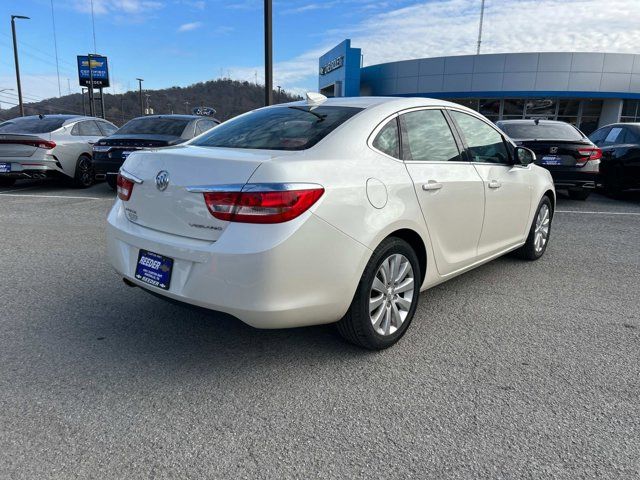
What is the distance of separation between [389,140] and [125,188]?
1.71 meters

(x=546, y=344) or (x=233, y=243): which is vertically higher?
(x=233, y=243)

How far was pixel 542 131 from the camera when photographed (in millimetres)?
8898

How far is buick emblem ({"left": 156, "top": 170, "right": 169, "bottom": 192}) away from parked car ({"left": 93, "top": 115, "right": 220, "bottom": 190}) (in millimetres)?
6130

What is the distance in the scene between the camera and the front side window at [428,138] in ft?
10.7

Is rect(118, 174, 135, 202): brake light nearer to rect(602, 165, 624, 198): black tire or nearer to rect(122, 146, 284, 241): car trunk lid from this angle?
rect(122, 146, 284, 241): car trunk lid

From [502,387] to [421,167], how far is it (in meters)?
1.43

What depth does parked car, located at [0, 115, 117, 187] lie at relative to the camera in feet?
30.2

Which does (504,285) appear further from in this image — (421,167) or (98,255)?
(98,255)

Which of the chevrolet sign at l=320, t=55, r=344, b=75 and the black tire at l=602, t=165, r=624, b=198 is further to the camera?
the chevrolet sign at l=320, t=55, r=344, b=75

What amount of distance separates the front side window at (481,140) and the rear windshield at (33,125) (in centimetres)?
880

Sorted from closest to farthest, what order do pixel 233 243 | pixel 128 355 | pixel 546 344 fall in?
pixel 233 243, pixel 128 355, pixel 546 344

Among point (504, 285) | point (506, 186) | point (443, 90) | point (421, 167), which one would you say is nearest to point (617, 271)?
point (504, 285)

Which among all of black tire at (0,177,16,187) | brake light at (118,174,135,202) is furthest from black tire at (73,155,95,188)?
brake light at (118,174,135,202)

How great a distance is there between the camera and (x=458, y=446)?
217 cm
